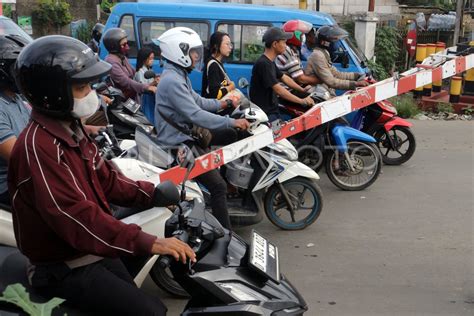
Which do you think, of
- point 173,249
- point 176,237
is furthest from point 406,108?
point 173,249

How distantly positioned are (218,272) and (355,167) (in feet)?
14.1

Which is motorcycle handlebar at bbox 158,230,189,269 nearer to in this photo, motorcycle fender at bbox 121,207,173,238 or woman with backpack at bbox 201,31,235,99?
motorcycle fender at bbox 121,207,173,238

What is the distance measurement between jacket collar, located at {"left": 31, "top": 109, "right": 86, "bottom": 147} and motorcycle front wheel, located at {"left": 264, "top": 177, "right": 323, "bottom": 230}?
3.15 meters

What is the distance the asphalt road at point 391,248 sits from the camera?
4.31m

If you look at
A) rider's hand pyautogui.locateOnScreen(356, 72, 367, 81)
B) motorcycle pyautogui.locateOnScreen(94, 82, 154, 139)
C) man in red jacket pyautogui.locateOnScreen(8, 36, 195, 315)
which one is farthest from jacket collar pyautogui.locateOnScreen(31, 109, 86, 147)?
rider's hand pyautogui.locateOnScreen(356, 72, 367, 81)

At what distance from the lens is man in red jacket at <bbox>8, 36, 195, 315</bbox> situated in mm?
2312

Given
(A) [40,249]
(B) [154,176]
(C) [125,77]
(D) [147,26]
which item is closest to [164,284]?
(B) [154,176]

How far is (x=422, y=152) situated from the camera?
8469mm

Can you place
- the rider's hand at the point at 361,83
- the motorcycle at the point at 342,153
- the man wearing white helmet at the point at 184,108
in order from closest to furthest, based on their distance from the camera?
the man wearing white helmet at the point at 184,108 → the motorcycle at the point at 342,153 → the rider's hand at the point at 361,83

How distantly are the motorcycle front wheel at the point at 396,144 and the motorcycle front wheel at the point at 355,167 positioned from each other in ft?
2.97

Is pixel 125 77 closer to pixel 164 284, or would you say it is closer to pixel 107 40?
pixel 107 40

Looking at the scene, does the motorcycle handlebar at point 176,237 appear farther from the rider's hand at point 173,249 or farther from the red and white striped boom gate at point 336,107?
the red and white striped boom gate at point 336,107

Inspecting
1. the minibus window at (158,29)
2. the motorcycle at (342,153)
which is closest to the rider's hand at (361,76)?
the motorcycle at (342,153)

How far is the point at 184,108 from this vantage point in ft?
15.1
